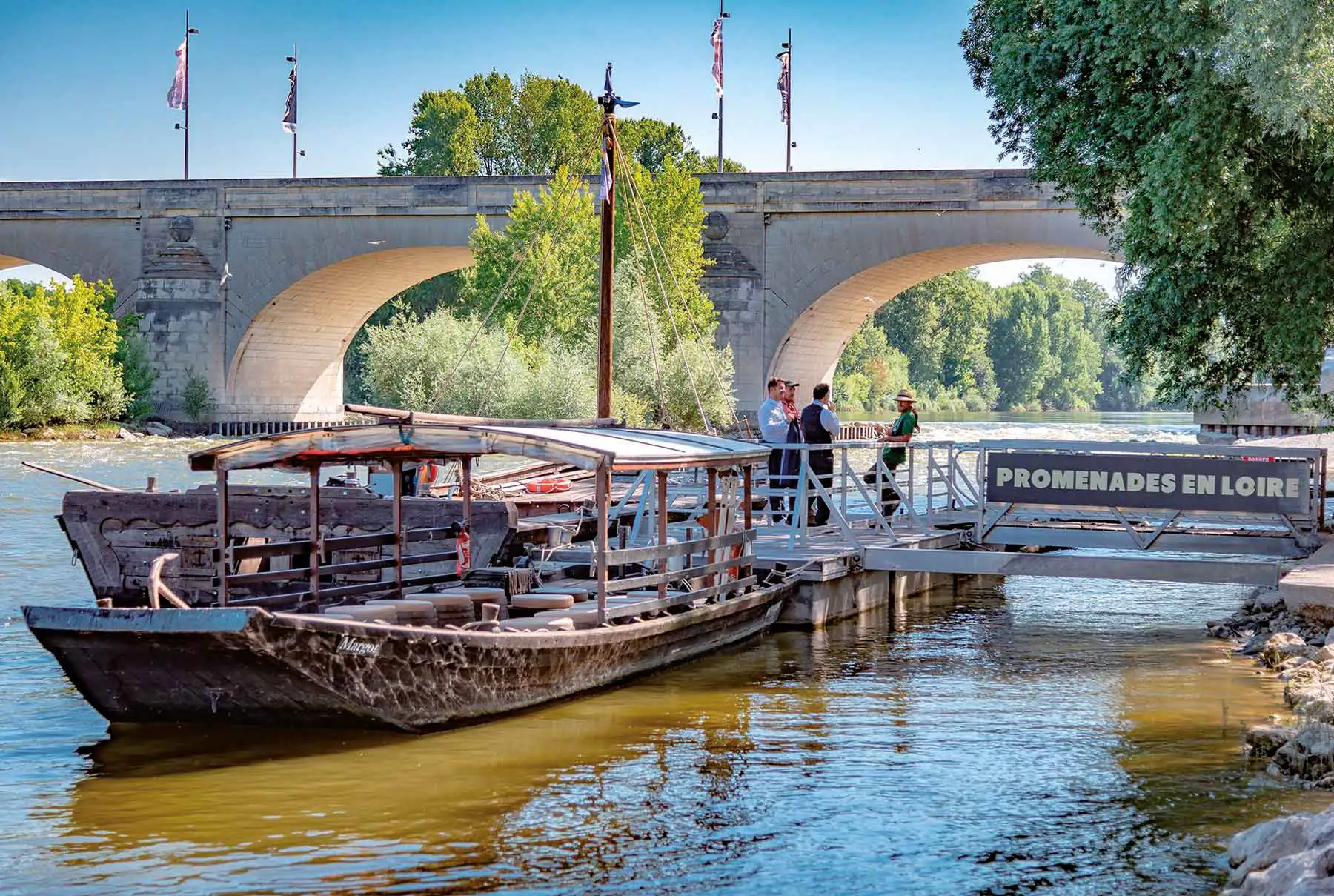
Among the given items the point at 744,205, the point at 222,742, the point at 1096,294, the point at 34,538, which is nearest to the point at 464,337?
the point at 744,205

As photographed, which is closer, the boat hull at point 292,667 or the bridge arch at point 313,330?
the boat hull at point 292,667

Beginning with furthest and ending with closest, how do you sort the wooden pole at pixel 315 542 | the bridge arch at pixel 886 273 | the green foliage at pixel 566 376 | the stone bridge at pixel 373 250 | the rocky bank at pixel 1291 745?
the stone bridge at pixel 373 250 → the green foliage at pixel 566 376 → the bridge arch at pixel 886 273 → the wooden pole at pixel 315 542 → the rocky bank at pixel 1291 745

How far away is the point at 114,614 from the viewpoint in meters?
9.90

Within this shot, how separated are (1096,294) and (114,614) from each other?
145m

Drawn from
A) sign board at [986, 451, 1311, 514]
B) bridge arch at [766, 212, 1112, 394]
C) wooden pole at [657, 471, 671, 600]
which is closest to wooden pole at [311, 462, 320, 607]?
wooden pole at [657, 471, 671, 600]

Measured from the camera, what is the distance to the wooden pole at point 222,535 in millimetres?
11844

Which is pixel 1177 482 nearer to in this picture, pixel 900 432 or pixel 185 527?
pixel 900 432

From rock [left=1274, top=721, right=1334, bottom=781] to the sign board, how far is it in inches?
230

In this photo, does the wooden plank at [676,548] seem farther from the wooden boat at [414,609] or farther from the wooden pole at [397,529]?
the wooden pole at [397,529]

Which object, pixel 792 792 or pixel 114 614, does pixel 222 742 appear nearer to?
pixel 114 614

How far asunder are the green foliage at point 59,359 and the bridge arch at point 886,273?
19576 millimetres

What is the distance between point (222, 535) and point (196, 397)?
38.7 m

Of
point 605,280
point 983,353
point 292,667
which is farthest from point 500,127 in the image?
point 292,667

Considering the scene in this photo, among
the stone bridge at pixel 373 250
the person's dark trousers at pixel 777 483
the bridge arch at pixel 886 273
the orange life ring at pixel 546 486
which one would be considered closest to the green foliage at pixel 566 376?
the stone bridge at pixel 373 250
